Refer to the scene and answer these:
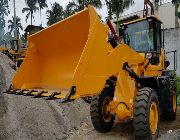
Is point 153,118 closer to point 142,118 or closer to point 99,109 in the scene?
point 142,118

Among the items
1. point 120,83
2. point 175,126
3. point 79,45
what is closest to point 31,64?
point 79,45

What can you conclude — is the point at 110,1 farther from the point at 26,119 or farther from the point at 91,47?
the point at 91,47

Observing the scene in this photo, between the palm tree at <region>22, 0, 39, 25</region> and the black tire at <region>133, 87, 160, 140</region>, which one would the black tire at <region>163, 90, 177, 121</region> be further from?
the palm tree at <region>22, 0, 39, 25</region>

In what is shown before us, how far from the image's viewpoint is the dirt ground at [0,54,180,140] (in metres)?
7.72

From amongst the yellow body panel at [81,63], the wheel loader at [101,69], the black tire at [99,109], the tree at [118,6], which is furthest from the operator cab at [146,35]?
the tree at [118,6]

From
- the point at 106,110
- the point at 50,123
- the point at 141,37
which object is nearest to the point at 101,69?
the point at 106,110

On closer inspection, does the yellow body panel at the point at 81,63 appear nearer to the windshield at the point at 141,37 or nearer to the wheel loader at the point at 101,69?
the wheel loader at the point at 101,69

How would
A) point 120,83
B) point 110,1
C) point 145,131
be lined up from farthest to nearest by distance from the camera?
point 110,1
point 120,83
point 145,131

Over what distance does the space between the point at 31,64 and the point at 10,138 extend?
2066 millimetres

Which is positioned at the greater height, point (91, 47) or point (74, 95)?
point (91, 47)

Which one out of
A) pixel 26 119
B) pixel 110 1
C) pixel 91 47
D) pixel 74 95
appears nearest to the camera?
pixel 74 95

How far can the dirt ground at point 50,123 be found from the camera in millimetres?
7723

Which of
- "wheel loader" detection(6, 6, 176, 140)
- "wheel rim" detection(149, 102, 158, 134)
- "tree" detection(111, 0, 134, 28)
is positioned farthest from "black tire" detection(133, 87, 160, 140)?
"tree" detection(111, 0, 134, 28)

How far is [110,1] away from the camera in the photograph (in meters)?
30.5
